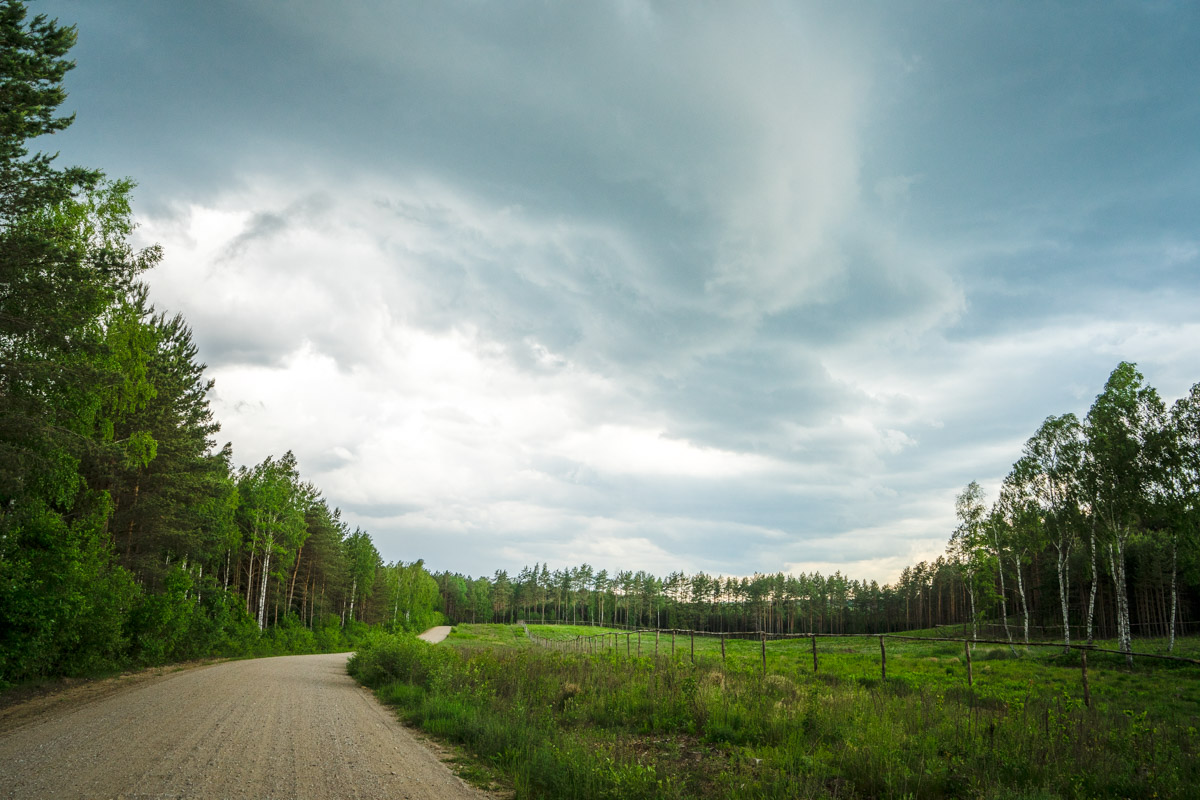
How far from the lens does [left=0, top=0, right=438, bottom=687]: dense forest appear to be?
13211 millimetres

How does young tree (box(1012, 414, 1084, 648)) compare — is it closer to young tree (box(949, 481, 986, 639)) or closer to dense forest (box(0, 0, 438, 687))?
young tree (box(949, 481, 986, 639))

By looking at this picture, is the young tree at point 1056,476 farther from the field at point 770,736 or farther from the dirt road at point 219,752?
the dirt road at point 219,752

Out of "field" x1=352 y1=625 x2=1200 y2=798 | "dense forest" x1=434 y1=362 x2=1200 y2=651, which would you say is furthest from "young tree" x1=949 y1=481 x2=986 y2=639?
"field" x1=352 y1=625 x2=1200 y2=798

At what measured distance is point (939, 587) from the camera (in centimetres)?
9250

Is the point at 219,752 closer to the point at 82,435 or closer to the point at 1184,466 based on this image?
the point at 82,435

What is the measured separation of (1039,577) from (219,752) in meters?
83.6

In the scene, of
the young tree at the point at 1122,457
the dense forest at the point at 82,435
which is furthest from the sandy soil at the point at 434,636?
the young tree at the point at 1122,457

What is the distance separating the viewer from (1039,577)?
2670 inches

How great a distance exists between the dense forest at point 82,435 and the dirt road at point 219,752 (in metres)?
4.28

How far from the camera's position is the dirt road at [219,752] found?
7023 mm

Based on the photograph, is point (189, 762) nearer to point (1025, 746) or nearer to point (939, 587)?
point (1025, 746)

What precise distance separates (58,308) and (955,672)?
3415 cm

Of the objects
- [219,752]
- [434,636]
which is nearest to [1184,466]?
[219,752]

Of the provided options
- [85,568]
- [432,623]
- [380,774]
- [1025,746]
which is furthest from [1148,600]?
[432,623]
